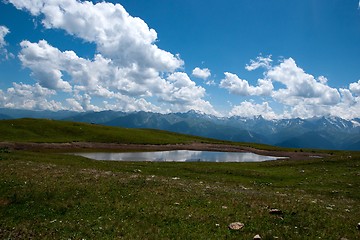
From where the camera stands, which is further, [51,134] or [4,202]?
[51,134]

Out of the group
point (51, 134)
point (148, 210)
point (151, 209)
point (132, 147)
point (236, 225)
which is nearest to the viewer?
point (236, 225)

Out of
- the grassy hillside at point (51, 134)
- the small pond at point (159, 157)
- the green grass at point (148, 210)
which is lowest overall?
the small pond at point (159, 157)

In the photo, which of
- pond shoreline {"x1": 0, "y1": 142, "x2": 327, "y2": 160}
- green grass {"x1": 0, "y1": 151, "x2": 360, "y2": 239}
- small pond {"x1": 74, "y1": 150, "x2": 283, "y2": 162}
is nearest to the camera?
green grass {"x1": 0, "y1": 151, "x2": 360, "y2": 239}

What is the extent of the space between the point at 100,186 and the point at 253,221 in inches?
622

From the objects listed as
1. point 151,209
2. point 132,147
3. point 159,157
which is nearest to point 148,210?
point 151,209

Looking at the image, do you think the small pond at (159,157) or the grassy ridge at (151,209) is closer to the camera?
the grassy ridge at (151,209)

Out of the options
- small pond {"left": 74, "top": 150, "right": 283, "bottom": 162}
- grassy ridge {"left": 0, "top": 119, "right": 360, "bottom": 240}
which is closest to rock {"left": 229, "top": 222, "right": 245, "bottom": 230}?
grassy ridge {"left": 0, "top": 119, "right": 360, "bottom": 240}

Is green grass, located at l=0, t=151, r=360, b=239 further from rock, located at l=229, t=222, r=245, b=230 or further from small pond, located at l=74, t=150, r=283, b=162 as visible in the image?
small pond, located at l=74, t=150, r=283, b=162

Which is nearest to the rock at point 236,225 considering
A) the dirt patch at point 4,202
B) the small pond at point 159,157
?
the dirt patch at point 4,202

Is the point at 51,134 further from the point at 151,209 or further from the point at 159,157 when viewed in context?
the point at 151,209

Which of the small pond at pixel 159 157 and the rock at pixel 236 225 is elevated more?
the rock at pixel 236 225

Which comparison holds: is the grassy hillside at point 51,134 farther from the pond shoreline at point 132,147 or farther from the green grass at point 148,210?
the green grass at point 148,210

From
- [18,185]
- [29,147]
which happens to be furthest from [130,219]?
[29,147]

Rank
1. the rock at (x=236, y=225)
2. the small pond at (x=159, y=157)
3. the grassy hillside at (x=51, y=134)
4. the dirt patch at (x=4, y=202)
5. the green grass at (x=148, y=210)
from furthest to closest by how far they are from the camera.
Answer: the grassy hillside at (x=51, y=134) < the small pond at (x=159, y=157) < the dirt patch at (x=4, y=202) < the rock at (x=236, y=225) < the green grass at (x=148, y=210)
